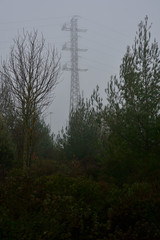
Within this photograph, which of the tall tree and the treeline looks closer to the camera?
the treeline

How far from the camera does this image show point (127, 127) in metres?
8.97

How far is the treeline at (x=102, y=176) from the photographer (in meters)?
4.93

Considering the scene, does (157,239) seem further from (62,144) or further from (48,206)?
(62,144)

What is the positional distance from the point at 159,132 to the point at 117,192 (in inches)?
114

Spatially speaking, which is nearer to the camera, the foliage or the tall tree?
the foliage

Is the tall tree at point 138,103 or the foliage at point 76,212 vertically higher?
the tall tree at point 138,103

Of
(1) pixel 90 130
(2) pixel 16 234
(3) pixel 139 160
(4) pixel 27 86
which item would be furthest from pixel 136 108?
(1) pixel 90 130

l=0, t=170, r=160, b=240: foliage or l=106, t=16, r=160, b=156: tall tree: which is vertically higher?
l=106, t=16, r=160, b=156: tall tree

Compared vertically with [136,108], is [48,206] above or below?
below

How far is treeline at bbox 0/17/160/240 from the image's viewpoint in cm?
493

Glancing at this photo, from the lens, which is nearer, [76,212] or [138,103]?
[76,212]

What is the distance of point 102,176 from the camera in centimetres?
1138

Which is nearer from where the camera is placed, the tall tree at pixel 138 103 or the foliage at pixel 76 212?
the foliage at pixel 76 212

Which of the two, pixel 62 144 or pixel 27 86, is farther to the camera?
pixel 62 144
